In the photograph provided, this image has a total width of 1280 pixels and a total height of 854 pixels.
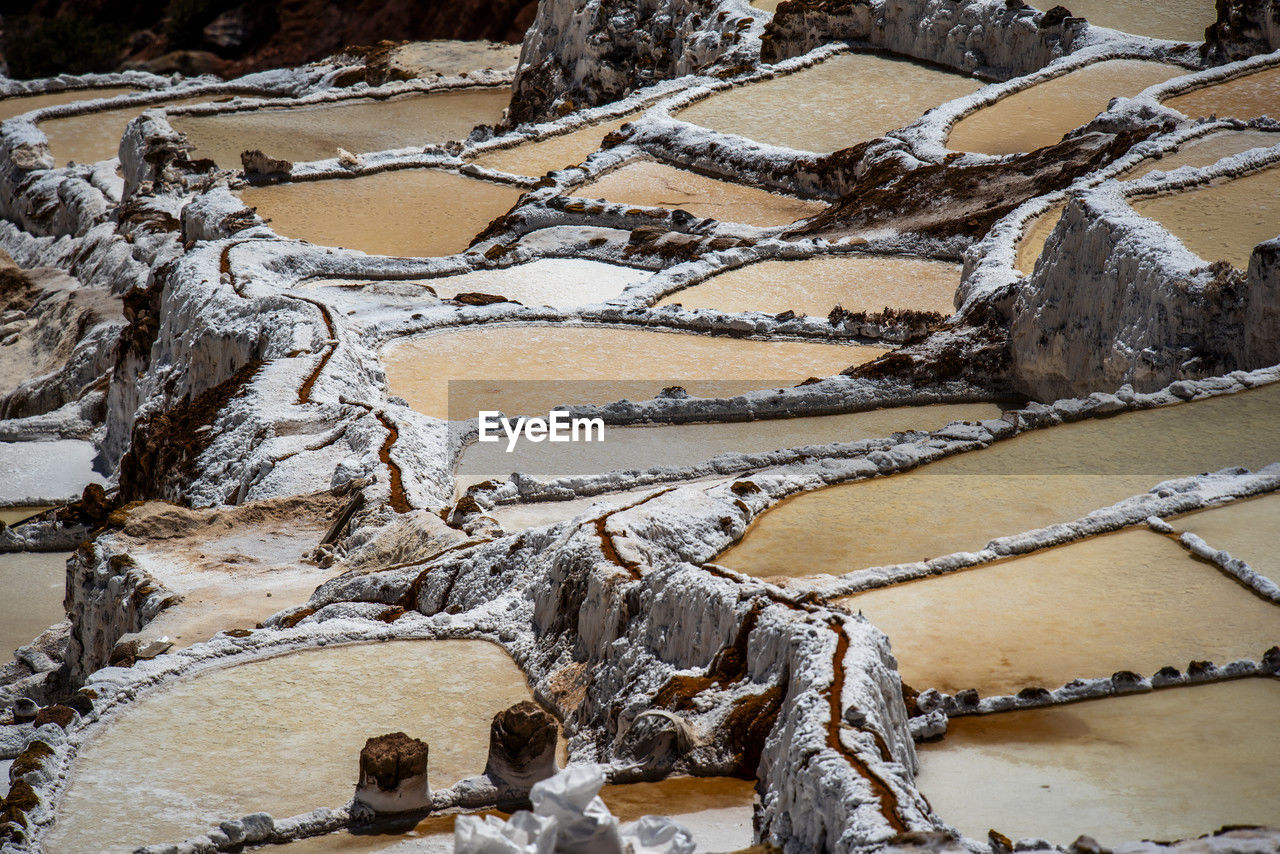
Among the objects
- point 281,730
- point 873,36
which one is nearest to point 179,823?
point 281,730

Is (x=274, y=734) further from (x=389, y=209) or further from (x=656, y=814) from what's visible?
(x=389, y=209)

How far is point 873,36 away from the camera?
84.1 ft

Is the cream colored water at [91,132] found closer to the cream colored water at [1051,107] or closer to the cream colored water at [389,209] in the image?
the cream colored water at [389,209]

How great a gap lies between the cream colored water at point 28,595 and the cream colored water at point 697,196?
9.15m

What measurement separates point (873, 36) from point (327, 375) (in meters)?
15.2

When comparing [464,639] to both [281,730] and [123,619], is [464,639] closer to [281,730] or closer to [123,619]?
[281,730]

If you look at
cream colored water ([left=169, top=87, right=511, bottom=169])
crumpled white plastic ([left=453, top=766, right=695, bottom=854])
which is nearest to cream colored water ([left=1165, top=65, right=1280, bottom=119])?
cream colored water ([left=169, top=87, right=511, bottom=169])

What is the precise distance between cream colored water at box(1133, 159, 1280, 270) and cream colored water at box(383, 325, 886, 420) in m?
3.11

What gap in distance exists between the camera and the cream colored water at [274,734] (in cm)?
665

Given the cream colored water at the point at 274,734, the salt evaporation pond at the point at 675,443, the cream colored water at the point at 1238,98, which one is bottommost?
the cream colored water at the point at 274,734

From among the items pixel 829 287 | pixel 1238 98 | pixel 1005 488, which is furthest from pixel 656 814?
pixel 1238 98

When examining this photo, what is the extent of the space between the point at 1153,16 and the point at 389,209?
1219 cm

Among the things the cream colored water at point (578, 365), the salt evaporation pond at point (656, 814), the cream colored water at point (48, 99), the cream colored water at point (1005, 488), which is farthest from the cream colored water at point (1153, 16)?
the cream colored water at point (48, 99)

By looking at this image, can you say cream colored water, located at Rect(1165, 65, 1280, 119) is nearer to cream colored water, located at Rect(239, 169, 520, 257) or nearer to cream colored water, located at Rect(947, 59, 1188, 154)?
cream colored water, located at Rect(947, 59, 1188, 154)
